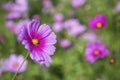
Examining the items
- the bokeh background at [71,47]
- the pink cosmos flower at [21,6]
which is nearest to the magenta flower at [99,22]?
the bokeh background at [71,47]

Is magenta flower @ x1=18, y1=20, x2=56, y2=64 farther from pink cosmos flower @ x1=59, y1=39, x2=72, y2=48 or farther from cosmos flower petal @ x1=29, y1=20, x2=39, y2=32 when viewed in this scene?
pink cosmos flower @ x1=59, y1=39, x2=72, y2=48

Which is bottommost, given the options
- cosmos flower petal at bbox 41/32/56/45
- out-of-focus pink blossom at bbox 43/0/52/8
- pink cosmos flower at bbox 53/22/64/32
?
out-of-focus pink blossom at bbox 43/0/52/8

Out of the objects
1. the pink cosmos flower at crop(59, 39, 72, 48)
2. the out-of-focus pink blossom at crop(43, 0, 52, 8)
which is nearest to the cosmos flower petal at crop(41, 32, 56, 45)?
the pink cosmos flower at crop(59, 39, 72, 48)

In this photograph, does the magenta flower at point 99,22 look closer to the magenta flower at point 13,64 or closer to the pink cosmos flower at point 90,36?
the pink cosmos flower at point 90,36

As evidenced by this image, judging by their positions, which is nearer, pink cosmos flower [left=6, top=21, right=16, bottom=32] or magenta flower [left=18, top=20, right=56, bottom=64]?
magenta flower [left=18, top=20, right=56, bottom=64]

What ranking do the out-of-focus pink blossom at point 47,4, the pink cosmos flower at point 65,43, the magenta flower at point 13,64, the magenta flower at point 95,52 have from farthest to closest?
1. the out-of-focus pink blossom at point 47,4
2. the pink cosmos flower at point 65,43
3. the magenta flower at point 95,52
4. the magenta flower at point 13,64

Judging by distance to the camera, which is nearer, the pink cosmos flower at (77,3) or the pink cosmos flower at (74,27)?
the pink cosmos flower at (74,27)

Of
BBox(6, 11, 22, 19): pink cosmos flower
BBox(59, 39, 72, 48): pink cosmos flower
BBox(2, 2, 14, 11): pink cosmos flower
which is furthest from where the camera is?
BBox(2, 2, 14, 11): pink cosmos flower
